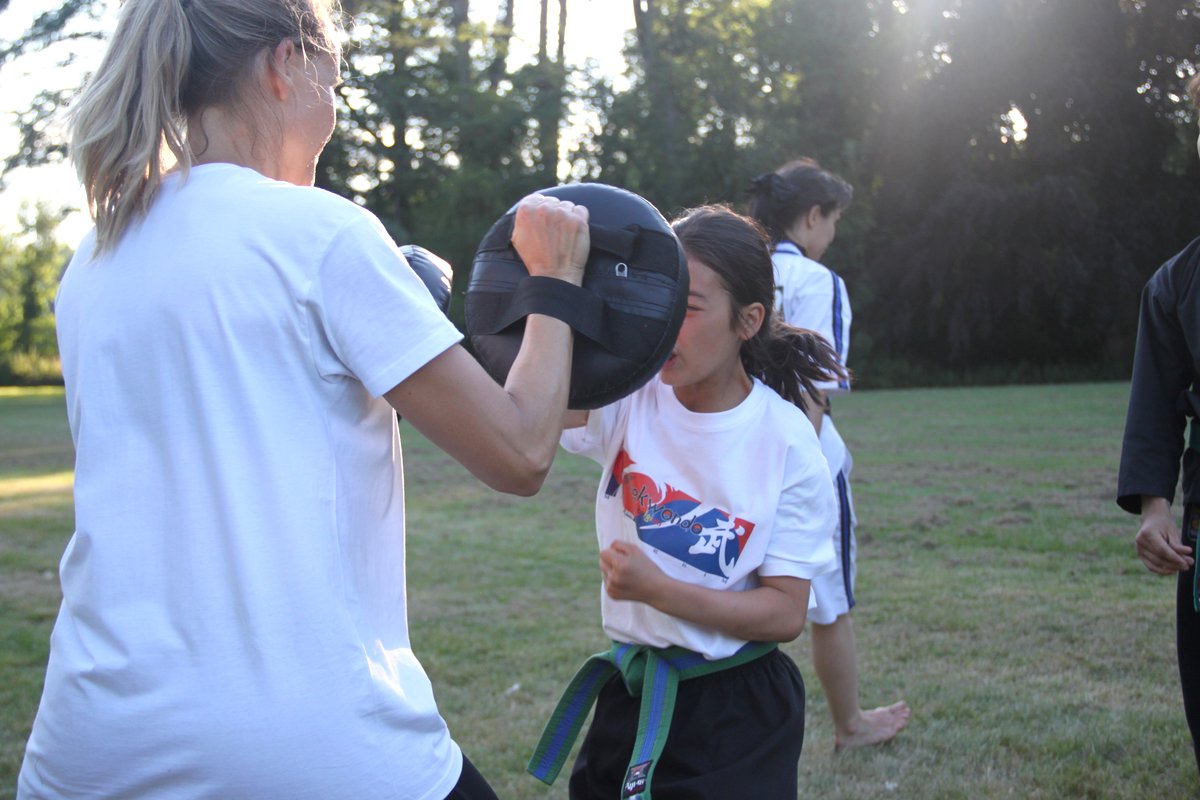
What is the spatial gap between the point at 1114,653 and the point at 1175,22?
98.2 feet

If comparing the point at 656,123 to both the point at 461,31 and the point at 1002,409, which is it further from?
the point at 1002,409

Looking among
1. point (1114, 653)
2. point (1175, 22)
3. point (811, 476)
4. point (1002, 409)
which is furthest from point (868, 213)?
point (811, 476)

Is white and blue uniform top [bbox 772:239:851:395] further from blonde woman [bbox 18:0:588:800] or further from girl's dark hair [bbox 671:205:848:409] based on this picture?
blonde woman [bbox 18:0:588:800]

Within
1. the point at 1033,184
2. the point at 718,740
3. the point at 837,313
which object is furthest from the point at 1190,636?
A: the point at 1033,184

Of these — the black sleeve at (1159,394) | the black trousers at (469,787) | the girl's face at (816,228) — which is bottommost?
the black trousers at (469,787)

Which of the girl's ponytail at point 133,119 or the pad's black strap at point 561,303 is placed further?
the pad's black strap at point 561,303

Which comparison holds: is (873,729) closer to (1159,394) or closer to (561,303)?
(1159,394)

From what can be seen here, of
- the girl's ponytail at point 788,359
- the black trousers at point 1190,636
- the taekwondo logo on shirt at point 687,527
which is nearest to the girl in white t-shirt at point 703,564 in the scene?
the taekwondo logo on shirt at point 687,527

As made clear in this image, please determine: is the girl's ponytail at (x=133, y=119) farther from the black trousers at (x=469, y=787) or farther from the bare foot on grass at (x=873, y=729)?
the bare foot on grass at (x=873, y=729)

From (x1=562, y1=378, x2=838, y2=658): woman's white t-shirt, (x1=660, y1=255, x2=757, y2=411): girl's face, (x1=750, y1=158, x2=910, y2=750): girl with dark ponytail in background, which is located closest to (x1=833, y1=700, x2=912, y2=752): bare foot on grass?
(x1=750, y1=158, x2=910, y2=750): girl with dark ponytail in background

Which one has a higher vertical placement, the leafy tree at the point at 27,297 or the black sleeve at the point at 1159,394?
the black sleeve at the point at 1159,394

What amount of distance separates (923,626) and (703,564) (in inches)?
148

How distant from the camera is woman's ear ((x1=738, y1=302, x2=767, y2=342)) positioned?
8.91 ft

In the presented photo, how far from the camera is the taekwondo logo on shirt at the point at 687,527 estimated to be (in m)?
2.49
